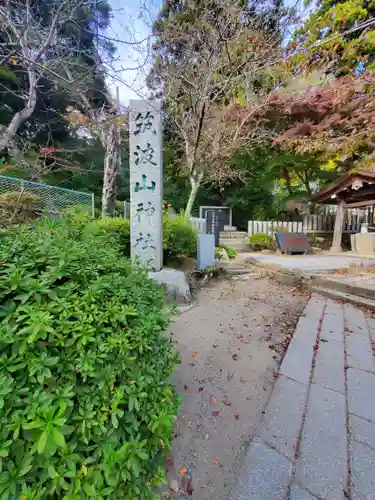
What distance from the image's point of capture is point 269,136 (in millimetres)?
8461

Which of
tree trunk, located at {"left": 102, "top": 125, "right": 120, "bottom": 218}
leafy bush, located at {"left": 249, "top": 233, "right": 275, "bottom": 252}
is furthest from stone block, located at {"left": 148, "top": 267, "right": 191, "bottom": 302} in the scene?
leafy bush, located at {"left": 249, "top": 233, "right": 275, "bottom": 252}

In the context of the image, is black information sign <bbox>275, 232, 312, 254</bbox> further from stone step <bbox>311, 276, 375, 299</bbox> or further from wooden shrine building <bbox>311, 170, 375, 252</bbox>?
stone step <bbox>311, 276, 375, 299</bbox>

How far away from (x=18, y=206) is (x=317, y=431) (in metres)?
4.56

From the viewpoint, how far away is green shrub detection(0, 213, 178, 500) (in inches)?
27.4

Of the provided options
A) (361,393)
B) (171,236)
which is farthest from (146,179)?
(361,393)

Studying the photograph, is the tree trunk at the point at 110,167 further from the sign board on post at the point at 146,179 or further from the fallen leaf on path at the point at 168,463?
the fallen leaf on path at the point at 168,463

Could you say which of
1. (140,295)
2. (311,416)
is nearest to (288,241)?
(311,416)

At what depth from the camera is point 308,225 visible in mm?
10414

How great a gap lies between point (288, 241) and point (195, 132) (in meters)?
4.46

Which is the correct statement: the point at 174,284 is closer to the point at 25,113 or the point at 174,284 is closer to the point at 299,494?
the point at 299,494

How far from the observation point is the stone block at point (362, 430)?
4.39ft

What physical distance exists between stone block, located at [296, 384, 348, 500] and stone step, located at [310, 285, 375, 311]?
2.13 metres

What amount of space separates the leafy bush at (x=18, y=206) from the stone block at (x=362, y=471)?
4443 millimetres

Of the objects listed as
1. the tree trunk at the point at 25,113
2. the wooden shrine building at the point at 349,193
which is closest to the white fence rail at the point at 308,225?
the wooden shrine building at the point at 349,193
